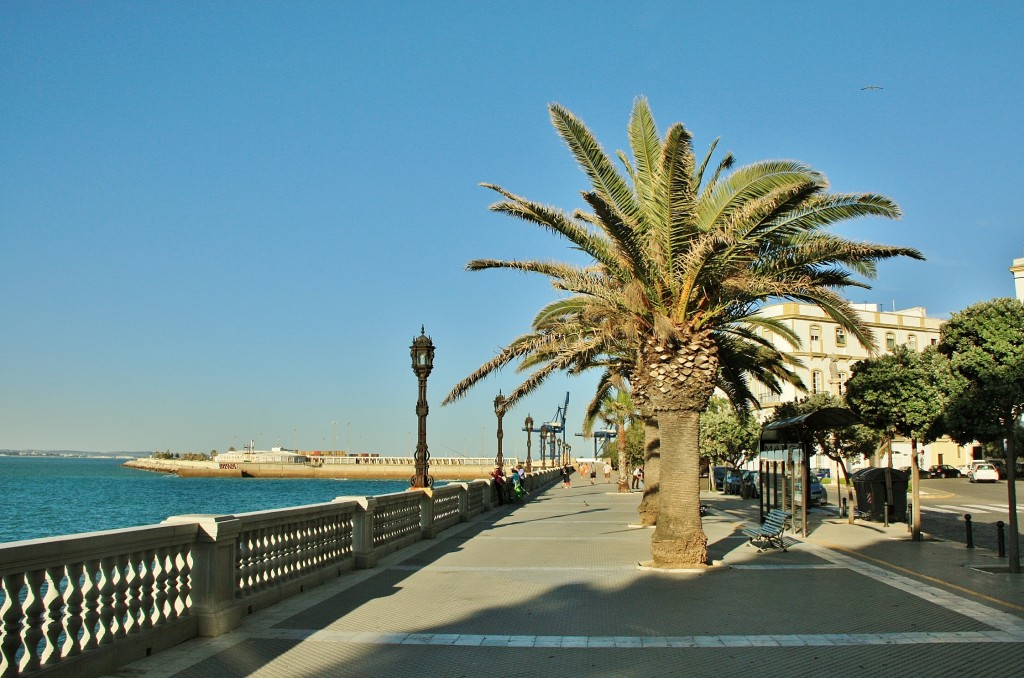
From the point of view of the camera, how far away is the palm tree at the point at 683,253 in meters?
14.0

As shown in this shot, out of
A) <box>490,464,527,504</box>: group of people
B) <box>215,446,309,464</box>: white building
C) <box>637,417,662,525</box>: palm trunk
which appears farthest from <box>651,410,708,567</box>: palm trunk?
<box>215,446,309,464</box>: white building

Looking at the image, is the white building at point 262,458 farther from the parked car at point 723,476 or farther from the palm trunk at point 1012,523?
the palm trunk at point 1012,523

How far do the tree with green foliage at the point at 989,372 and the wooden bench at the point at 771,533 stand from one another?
3.69 m

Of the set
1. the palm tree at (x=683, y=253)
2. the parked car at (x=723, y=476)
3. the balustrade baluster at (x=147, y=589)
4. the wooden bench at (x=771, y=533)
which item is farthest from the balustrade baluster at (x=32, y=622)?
the parked car at (x=723, y=476)

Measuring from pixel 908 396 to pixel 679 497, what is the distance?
7.56 meters

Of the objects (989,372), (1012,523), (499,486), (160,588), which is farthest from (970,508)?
(160,588)

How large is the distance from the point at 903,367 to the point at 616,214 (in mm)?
9661

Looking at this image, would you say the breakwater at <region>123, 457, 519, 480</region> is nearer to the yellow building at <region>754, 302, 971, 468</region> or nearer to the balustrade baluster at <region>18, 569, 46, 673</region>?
the yellow building at <region>754, 302, 971, 468</region>

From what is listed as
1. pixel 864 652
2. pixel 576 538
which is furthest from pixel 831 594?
pixel 576 538

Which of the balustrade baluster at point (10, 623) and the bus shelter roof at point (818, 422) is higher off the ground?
the bus shelter roof at point (818, 422)

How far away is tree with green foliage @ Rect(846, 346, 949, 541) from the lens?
18.8m

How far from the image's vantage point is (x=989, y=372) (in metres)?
14.5

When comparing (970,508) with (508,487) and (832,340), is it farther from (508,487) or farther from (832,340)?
(832,340)

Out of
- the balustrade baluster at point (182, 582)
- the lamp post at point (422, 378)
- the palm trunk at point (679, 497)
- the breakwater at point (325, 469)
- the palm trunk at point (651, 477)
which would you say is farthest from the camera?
the breakwater at point (325, 469)
